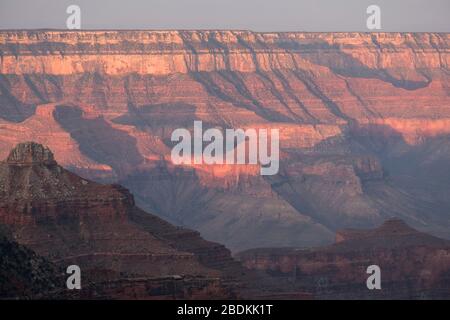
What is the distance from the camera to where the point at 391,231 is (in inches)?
5664

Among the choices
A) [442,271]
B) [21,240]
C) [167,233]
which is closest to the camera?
[21,240]

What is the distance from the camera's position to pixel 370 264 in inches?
5364

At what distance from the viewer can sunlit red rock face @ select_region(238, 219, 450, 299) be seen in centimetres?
13012

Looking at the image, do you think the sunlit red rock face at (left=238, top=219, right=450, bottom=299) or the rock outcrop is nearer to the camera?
the rock outcrop

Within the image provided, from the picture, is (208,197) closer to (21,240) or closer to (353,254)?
(353,254)

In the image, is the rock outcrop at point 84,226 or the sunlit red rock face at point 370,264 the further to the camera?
the sunlit red rock face at point 370,264

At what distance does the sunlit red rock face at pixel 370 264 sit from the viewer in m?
130

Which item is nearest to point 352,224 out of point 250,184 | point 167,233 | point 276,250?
point 250,184

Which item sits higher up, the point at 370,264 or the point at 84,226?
the point at 370,264

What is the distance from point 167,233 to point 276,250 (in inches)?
1086

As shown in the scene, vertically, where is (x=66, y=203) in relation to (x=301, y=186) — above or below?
below

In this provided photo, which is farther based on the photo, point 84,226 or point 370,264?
point 370,264
